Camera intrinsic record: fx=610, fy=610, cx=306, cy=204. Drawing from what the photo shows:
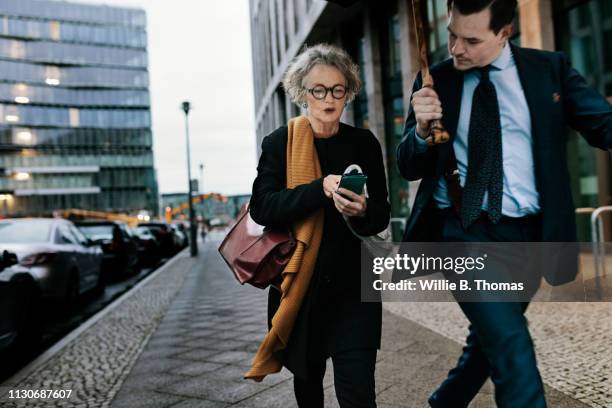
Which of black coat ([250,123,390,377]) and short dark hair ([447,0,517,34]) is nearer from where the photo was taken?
short dark hair ([447,0,517,34])

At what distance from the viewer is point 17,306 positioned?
577cm

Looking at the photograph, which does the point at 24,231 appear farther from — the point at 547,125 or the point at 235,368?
the point at 547,125

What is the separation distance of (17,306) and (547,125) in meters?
5.26

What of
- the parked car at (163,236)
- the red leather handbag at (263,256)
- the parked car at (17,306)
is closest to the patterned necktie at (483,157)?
the red leather handbag at (263,256)

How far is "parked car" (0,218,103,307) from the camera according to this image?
7918mm

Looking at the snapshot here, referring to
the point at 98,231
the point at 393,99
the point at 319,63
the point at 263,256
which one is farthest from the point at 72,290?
the point at 393,99

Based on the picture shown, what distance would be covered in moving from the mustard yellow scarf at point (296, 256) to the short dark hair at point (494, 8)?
0.77m

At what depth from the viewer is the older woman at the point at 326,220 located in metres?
2.36

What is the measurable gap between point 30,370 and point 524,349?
441cm

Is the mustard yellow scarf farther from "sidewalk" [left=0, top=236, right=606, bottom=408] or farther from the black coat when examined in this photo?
"sidewalk" [left=0, top=236, right=606, bottom=408]

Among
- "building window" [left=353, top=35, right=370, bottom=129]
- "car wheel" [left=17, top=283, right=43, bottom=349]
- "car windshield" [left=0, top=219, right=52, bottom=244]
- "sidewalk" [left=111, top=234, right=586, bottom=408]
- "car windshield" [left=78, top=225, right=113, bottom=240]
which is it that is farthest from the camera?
"building window" [left=353, top=35, right=370, bottom=129]

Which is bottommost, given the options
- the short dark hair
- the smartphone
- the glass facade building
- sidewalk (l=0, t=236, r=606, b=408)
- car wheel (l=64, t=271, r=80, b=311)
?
sidewalk (l=0, t=236, r=606, b=408)

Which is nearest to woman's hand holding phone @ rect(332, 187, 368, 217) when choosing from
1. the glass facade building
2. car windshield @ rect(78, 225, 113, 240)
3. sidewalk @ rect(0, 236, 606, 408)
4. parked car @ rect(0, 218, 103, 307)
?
sidewalk @ rect(0, 236, 606, 408)

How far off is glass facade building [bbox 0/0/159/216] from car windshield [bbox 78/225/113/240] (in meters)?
72.9
